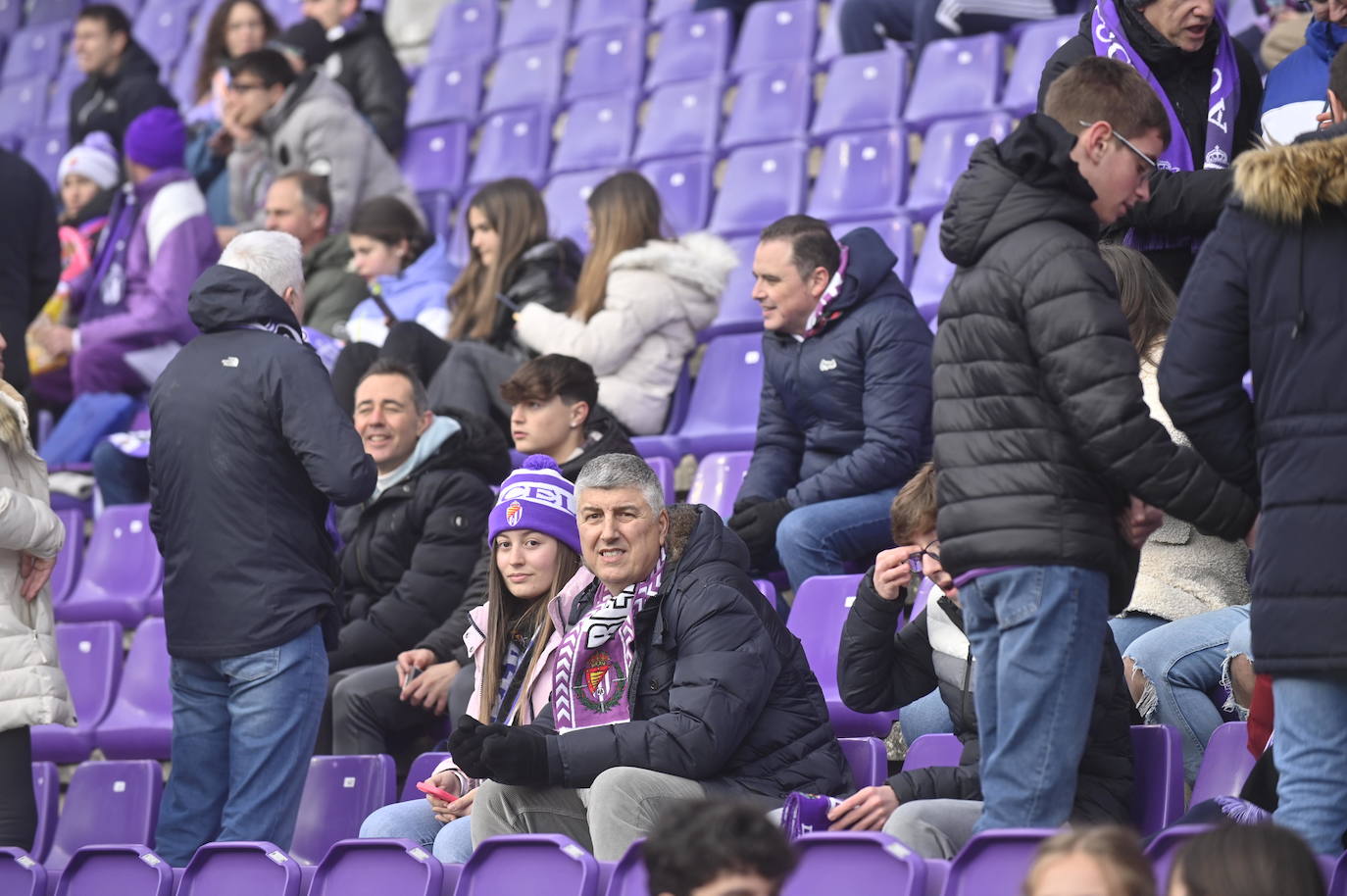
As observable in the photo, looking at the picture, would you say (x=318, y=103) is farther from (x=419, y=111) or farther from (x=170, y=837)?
(x=170, y=837)

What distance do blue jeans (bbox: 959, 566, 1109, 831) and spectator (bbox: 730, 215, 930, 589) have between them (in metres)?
2.00

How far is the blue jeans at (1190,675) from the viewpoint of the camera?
4035 mm

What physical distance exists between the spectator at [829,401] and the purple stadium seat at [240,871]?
6.00ft

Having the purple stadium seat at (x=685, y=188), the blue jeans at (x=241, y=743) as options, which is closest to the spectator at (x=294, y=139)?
the purple stadium seat at (x=685, y=188)

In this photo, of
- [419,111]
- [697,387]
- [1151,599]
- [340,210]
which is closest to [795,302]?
[697,387]

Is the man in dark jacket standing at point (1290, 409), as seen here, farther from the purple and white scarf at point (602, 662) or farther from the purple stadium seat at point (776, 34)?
the purple stadium seat at point (776, 34)

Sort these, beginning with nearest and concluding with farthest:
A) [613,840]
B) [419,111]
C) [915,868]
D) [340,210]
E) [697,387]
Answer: [915,868] → [613,840] → [697,387] → [340,210] → [419,111]

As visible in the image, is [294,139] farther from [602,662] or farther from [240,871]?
[240,871]

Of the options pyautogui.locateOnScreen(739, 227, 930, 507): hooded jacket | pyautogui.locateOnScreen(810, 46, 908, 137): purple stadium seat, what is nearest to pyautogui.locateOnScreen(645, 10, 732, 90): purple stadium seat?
pyautogui.locateOnScreen(810, 46, 908, 137): purple stadium seat

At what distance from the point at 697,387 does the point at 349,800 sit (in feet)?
7.14

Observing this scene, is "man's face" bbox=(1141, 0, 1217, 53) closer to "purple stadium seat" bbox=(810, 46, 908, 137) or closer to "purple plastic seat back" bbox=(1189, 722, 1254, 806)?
"purple plastic seat back" bbox=(1189, 722, 1254, 806)

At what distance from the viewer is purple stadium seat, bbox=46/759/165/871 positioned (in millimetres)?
5223

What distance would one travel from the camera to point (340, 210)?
8086mm

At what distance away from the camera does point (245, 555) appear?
445 cm
